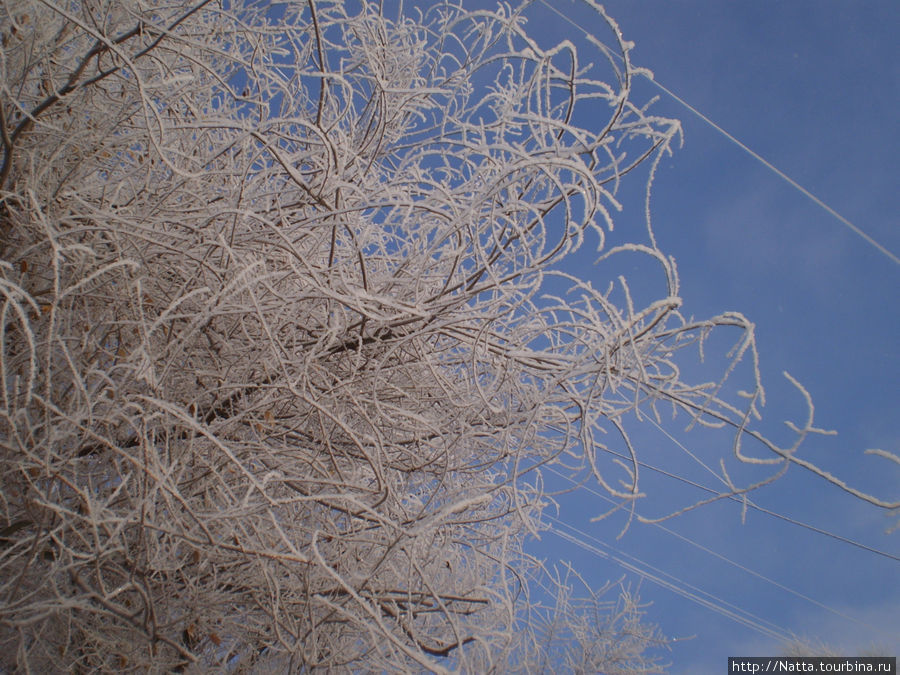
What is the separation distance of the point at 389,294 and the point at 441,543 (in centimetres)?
32

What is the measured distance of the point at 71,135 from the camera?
53 centimetres

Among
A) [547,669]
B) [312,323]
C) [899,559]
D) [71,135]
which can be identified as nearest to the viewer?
[71,135]

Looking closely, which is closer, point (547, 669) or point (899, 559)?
point (547, 669)

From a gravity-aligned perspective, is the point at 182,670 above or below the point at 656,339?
below

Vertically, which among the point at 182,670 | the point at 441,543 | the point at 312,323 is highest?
the point at 312,323

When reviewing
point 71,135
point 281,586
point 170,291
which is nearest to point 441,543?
point 281,586

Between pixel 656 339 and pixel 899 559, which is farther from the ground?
pixel 899 559

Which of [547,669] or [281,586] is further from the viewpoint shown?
[547,669]

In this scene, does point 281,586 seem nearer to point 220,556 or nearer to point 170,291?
point 220,556

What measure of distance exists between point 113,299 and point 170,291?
0.16 ft

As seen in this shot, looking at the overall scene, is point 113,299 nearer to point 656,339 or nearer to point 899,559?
point 656,339

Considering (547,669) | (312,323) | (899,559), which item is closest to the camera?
(312,323)

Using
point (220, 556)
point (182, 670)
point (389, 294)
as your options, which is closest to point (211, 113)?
point (389, 294)

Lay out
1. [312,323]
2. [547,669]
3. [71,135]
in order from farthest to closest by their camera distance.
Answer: [547,669] → [312,323] → [71,135]
